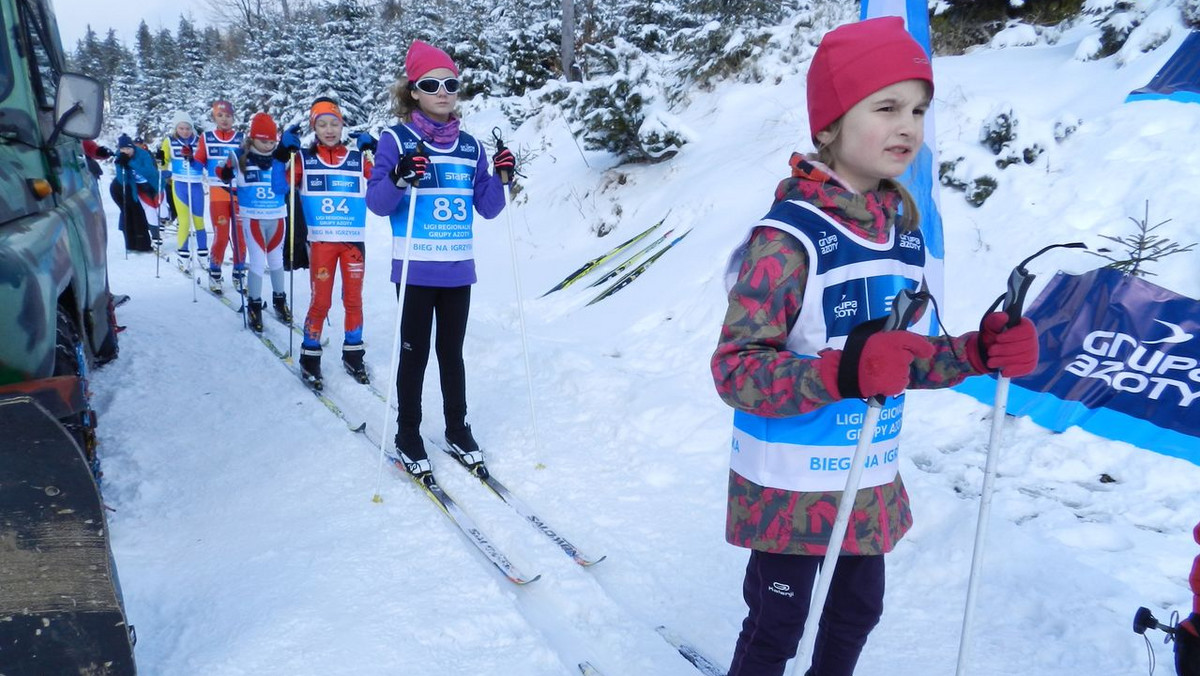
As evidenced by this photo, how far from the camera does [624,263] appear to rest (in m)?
8.98

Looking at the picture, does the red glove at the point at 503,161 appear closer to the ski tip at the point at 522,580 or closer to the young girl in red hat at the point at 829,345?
the ski tip at the point at 522,580

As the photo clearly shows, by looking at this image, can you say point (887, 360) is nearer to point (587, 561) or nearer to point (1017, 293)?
point (1017, 293)

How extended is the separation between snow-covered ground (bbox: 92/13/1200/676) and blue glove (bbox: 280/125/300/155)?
1815mm

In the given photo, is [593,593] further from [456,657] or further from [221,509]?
[221,509]

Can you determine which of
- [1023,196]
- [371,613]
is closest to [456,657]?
[371,613]

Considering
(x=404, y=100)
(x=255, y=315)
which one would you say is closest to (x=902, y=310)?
(x=404, y=100)

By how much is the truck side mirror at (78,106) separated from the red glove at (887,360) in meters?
3.09

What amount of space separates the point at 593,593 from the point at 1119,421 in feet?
10.6

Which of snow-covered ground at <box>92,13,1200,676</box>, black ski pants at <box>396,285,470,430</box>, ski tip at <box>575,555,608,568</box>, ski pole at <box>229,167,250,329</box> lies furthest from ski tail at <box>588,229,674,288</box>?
ski tip at <box>575,555,608,568</box>

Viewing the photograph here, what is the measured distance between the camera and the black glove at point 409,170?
13.0 ft

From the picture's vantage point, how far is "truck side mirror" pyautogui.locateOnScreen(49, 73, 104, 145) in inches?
115

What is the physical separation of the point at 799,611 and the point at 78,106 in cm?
323

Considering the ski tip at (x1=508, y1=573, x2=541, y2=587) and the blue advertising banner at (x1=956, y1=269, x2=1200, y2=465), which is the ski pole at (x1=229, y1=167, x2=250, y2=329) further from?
the blue advertising banner at (x1=956, y1=269, x2=1200, y2=465)

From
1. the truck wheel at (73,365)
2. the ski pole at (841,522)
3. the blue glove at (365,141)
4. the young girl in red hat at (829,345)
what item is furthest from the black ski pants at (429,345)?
the ski pole at (841,522)
